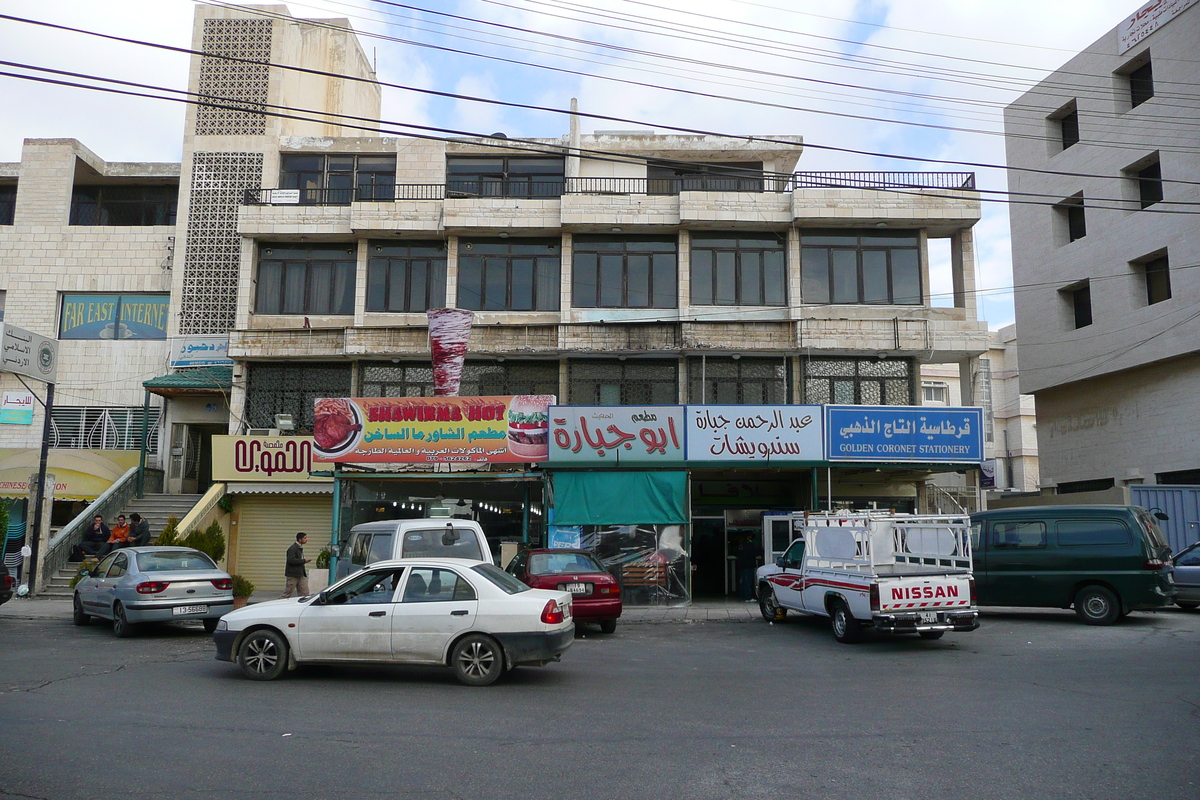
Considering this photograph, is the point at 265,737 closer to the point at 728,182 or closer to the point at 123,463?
the point at 123,463

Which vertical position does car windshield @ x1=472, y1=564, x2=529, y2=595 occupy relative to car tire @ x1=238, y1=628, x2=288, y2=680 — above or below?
above

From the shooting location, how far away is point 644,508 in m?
20.3

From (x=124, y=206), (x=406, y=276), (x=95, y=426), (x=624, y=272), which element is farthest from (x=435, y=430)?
(x=124, y=206)

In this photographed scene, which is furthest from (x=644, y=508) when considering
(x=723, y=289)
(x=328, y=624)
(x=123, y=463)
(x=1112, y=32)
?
(x=1112, y=32)

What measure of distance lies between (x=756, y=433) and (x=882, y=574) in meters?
7.32

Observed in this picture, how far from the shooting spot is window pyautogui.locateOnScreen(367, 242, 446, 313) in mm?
26656

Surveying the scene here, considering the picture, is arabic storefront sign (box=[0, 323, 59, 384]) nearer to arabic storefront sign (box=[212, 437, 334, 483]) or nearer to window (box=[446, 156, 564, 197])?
arabic storefront sign (box=[212, 437, 334, 483])

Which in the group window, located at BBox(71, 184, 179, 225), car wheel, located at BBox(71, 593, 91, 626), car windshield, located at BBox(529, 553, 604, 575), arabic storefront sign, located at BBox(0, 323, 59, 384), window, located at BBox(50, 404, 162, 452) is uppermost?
window, located at BBox(71, 184, 179, 225)

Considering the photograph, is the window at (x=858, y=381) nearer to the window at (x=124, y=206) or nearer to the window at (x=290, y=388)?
the window at (x=290, y=388)

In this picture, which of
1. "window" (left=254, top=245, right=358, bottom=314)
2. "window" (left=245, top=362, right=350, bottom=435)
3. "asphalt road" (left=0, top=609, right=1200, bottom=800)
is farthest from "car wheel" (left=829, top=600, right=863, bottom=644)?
"window" (left=254, top=245, right=358, bottom=314)

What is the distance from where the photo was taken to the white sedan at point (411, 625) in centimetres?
1009

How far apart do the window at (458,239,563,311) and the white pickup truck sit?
12.8m

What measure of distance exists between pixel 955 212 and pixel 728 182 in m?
7.10

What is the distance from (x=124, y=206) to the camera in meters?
31.3
